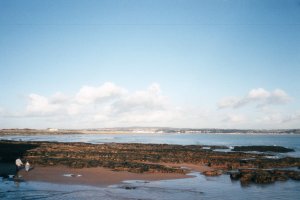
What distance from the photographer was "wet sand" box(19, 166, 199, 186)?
22.2 m

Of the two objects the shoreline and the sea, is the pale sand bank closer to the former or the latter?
the shoreline

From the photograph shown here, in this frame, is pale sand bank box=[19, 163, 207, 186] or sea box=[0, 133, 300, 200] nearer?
sea box=[0, 133, 300, 200]

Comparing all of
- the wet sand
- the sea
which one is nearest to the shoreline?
the wet sand

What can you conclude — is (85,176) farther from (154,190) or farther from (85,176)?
(154,190)

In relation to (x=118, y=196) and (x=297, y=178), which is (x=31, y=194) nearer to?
(x=118, y=196)

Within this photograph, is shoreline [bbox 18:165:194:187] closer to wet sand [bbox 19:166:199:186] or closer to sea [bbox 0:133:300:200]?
wet sand [bbox 19:166:199:186]

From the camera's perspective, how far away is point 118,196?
57.5 ft

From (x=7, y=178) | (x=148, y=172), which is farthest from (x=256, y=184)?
(x=7, y=178)

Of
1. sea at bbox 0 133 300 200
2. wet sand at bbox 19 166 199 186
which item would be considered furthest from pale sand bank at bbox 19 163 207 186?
sea at bbox 0 133 300 200

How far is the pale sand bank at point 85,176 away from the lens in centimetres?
2217

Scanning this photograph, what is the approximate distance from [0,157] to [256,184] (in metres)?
27.2

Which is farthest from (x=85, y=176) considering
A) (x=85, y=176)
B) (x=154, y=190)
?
(x=154, y=190)

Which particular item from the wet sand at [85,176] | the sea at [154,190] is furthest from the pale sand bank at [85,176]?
the sea at [154,190]

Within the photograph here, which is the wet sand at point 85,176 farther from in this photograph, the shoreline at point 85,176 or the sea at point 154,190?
the sea at point 154,190
